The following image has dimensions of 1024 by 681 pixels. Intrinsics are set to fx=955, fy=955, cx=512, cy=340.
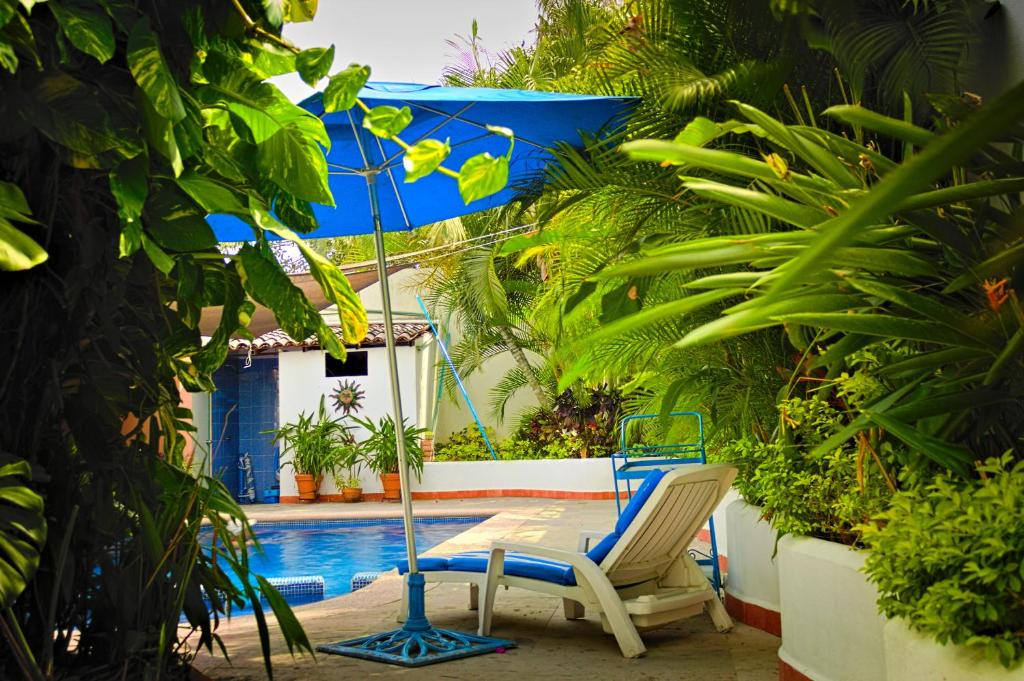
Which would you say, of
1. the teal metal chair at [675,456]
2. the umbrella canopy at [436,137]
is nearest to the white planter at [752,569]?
the teal metal chair at [675,456]

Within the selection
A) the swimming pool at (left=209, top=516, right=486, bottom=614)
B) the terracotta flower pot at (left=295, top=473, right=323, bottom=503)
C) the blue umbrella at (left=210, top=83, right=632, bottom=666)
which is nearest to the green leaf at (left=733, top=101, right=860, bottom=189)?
the blue umbrella at (left=210, top=83, right=632, bottom=666)

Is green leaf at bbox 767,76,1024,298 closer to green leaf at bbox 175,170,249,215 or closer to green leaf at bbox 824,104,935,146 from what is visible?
green leaf at bbox 824,104,935,146

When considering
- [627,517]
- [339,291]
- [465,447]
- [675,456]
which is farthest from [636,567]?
[465,447]

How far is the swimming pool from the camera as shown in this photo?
10508 mm

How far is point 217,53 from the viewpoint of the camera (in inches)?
104

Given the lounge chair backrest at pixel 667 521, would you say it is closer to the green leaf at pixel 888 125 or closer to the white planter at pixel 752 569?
the white planter at pixel 752 569

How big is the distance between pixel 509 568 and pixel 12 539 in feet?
10.5

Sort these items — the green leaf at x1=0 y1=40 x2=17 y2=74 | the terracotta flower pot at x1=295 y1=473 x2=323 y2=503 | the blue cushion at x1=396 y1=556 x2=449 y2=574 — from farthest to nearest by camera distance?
the terracotta flower pot at x1=295 y1=473 x2=323 y2=503 < the blue cushion at x1=396 y1=556 x2=449 y2=574 < the green leaf at x1=0 y1=40 x2=17 y2=74

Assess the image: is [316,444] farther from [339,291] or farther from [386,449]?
[339,291]

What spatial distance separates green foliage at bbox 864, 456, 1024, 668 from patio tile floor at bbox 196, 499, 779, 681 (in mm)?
1986

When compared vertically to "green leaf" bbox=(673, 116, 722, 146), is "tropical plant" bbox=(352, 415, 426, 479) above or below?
below

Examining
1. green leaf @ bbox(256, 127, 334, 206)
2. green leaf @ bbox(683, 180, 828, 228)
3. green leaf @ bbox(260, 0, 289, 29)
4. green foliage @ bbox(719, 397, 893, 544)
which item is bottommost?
green foliage @ bbox(719, 397, 893, 544)

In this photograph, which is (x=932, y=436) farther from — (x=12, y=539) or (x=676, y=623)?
(x=676, y=623)

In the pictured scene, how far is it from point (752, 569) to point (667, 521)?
736mm
